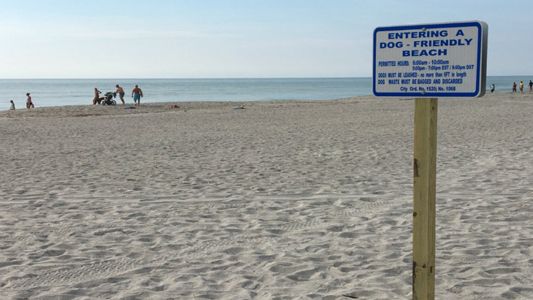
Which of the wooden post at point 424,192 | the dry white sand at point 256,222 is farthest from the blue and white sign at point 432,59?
the dry white sand at point 256,222

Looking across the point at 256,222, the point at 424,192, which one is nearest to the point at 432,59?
the point at 424,192

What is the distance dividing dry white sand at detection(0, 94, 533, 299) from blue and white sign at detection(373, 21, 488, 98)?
6.34 feet

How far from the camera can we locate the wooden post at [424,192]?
2.80 meters

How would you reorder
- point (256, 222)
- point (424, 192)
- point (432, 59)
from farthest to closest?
1. point (256, 222)
2. point (424, 192)
3. point (432, 59)

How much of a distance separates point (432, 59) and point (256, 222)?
3.90m

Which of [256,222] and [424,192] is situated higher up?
[424,192]

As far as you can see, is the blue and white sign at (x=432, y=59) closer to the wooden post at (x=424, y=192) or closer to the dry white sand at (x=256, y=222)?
the wooden post at (x=424, y=192)

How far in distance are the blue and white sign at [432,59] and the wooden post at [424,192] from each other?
0.13 meters

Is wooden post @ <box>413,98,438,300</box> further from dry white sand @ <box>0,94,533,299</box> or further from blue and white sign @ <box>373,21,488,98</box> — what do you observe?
dry white sand @ <box>0,94,533,299</box>

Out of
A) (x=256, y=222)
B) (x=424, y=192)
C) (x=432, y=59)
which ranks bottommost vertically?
(x=256, y=222)

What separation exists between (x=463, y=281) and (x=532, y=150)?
836cm

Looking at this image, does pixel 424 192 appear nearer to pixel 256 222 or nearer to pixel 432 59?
pixel 432 59

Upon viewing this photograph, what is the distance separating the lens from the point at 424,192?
2.87m

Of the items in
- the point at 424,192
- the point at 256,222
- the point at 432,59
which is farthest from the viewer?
the point at 256,222
